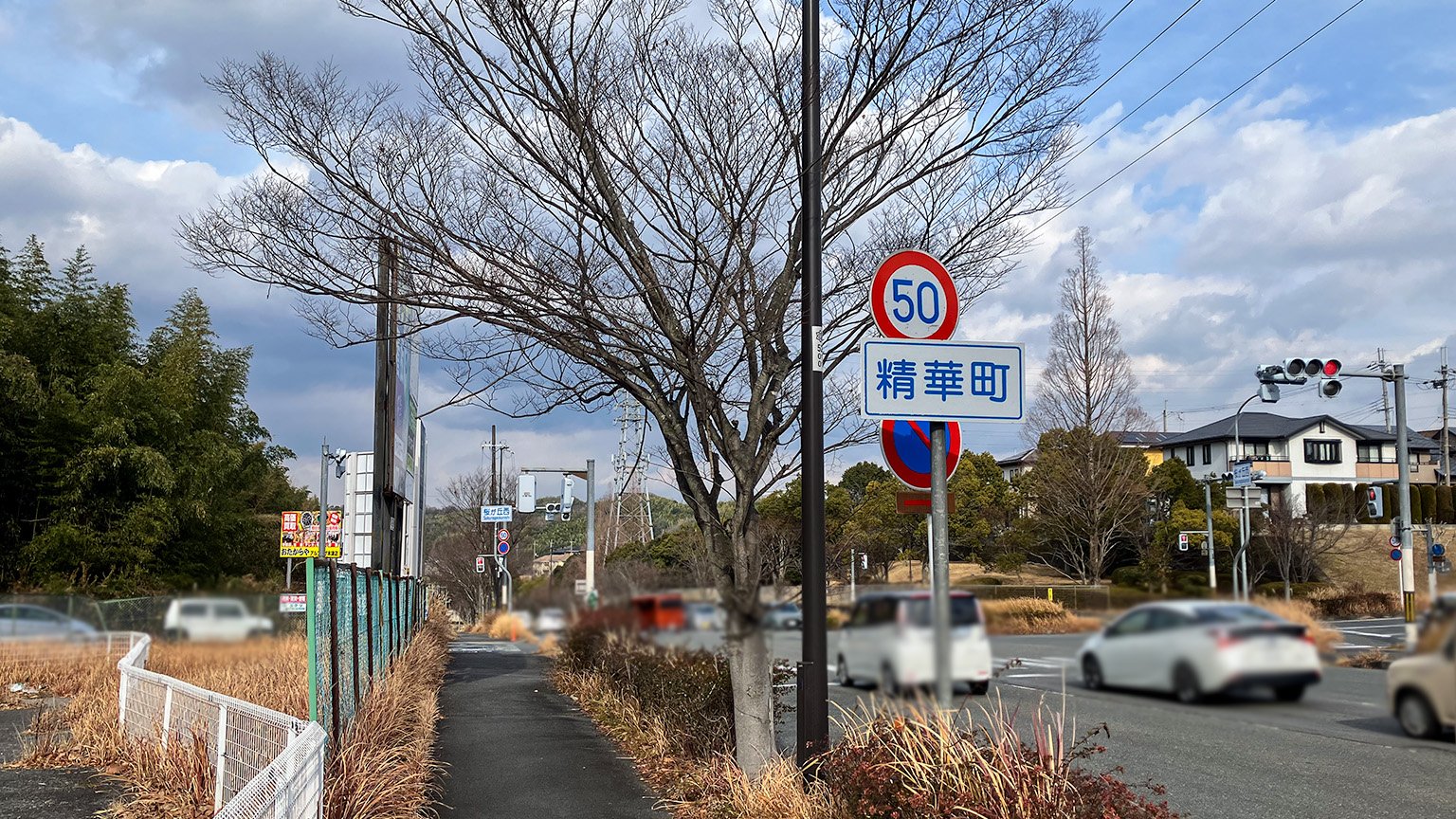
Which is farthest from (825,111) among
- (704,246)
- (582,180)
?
(582,180)

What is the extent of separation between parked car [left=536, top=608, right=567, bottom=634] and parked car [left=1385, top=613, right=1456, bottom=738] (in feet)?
22.2

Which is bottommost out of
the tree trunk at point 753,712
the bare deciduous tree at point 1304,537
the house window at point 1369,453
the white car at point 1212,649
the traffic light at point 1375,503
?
the tree trunk at point 753,712

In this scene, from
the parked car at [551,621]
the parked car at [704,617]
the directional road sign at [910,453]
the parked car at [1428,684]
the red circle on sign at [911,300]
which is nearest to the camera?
the parked car at [1428,684]

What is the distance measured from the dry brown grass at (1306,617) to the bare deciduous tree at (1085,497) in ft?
2.23

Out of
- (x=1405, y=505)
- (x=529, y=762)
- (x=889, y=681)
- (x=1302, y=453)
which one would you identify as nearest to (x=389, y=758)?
(x=529, y=762)

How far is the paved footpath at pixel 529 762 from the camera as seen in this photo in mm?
7930

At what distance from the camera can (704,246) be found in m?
7.99

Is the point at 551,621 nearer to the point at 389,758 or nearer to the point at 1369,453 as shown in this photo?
the point at 389,758

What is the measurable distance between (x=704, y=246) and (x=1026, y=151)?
241 centimetres

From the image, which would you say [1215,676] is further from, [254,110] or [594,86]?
[254,110]

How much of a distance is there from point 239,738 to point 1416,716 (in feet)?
22.0

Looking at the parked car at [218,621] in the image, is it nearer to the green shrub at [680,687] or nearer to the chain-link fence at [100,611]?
the green shrub at [680,687]

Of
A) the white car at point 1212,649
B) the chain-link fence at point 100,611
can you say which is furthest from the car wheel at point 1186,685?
the chain-link fence at point 100,611

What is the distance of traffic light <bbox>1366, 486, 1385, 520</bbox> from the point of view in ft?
8.01
